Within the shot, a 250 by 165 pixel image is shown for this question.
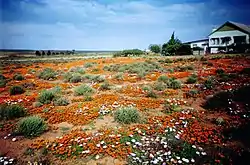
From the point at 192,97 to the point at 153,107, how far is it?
9.52ft

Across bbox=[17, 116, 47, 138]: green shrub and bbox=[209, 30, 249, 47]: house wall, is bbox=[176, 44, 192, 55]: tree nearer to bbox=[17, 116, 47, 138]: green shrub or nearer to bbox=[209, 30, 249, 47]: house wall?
bbox=[209, 30, 249, 47]: house wall

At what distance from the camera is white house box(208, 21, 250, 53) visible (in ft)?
96.9

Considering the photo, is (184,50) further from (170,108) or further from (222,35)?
(170,108)

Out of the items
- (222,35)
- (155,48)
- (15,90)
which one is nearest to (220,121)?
(15,90)

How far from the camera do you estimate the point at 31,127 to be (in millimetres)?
7695

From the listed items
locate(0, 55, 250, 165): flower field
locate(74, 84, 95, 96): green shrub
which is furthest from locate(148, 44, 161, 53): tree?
locate(0, 55, 250, 165): flower field

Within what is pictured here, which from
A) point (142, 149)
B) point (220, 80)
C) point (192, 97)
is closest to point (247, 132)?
point (142, 149)

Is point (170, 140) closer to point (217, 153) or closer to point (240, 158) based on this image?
point (217, 153)

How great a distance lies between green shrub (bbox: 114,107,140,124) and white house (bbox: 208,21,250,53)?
23.3m

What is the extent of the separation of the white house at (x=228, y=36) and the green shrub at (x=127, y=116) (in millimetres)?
23285

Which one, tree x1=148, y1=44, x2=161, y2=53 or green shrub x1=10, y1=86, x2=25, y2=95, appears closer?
green shrub x1=10, y1=86, x2=25, y2=95

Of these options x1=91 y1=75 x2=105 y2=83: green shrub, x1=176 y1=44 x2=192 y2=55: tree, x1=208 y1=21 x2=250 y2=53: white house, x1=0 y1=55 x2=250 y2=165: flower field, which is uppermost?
x1=208 y1=21 x2=250 y2=53: white house

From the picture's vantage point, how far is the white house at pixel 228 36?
96.9 ft

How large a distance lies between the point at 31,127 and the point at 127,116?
3.64 metres
